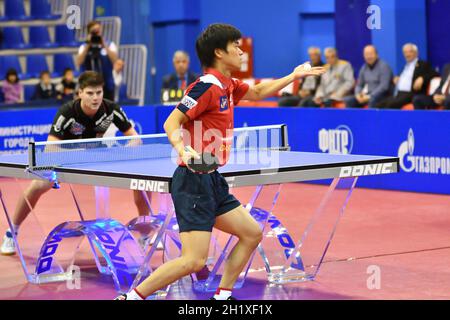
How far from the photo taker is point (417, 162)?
11297mm

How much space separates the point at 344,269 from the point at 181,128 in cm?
218

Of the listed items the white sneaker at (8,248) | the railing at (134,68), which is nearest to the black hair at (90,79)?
the white sneaker at (8,248)

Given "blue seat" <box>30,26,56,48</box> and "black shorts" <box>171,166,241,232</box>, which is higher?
"blue seat" <box>30,26,56,48</box>

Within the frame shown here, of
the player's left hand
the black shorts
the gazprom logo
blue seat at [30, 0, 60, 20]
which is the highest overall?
blue seat at [30, 0, 60, 20]

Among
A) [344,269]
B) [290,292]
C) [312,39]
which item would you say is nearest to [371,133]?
[344,269]

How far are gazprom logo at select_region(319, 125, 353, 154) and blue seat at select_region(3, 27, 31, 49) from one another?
8.20 meters

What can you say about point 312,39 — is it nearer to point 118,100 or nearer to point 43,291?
point 118,100

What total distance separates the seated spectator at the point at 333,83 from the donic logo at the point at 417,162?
2.54 meters

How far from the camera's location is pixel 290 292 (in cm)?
658

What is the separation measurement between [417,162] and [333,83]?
10.4ft

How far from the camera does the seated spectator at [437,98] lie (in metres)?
11.9

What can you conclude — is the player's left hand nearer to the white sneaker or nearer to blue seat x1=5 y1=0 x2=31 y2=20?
the white sneaker

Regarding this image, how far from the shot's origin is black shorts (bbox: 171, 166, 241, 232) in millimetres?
5531

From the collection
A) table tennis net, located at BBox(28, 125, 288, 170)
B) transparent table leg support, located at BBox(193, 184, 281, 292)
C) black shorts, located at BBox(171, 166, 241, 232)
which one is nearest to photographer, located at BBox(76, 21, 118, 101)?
table tennis net, located at BBox(28, 125, 288, 170)
